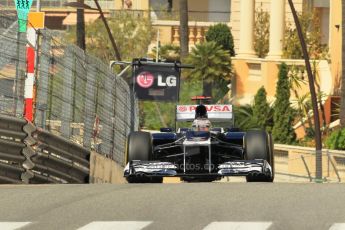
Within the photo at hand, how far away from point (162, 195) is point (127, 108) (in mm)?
16046

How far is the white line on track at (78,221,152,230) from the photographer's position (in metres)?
15.1

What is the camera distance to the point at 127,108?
34.4m

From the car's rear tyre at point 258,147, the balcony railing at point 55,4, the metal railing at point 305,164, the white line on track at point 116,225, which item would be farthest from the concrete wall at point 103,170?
the balcony railing at point 55,4

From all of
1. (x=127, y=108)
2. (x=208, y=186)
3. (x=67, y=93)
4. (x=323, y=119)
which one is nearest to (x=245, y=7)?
(x=323, y=119)

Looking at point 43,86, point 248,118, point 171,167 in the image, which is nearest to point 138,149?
point 171,167

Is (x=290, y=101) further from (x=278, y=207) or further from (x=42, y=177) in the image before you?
(x=278, y=207)

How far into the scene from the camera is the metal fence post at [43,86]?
81.7 feet

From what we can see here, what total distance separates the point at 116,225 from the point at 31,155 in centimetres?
896

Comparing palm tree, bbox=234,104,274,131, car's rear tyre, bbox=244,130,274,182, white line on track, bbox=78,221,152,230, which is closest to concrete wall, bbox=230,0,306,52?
palm tree, bbox=234,104,274,131

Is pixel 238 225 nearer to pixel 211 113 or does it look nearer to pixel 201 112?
pixel 201 112

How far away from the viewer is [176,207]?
16.9 meters

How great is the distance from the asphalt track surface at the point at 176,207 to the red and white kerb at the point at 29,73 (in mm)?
4232

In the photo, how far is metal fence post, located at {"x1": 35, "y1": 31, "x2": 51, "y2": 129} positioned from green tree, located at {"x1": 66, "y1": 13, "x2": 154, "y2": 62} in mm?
52670

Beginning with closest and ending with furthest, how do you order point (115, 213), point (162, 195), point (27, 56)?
point (115, 213) < point (162, 195) < point (27, 56)
